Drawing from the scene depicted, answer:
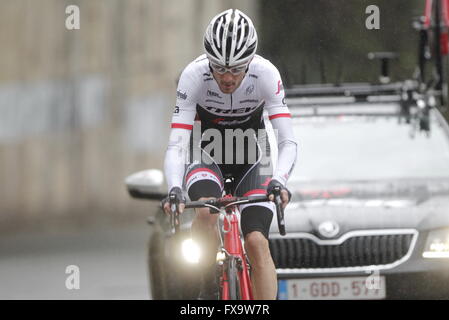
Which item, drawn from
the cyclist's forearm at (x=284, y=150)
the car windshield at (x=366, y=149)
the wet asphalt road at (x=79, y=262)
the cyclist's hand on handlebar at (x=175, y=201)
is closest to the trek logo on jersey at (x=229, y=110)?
the cyclist's forearm at (x=284, y=150)

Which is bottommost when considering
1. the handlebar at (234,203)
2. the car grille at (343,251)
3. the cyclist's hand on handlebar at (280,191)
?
the car grille at (343,251)

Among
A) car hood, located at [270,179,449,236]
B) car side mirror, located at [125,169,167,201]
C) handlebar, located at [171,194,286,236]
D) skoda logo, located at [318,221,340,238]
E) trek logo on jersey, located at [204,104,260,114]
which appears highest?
trek logo on jersey, located at [204,104,260,114]

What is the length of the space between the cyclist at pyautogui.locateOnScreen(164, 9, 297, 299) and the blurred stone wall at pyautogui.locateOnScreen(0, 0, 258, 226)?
10876 millimetres

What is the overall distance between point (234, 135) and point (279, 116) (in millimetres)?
390

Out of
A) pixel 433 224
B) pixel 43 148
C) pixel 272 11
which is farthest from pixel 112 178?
pixel 433 224

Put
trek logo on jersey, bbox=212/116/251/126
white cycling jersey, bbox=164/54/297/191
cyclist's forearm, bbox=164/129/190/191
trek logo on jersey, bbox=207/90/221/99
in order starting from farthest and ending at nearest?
trek logo on jersey, bbox=212/116/251/126 → trek logo on jersey, bbox=207/90/221/99 → white cycling jersey, bbox=164/54/297/191 → cyclist's forearm, bbox=164/129/190/191

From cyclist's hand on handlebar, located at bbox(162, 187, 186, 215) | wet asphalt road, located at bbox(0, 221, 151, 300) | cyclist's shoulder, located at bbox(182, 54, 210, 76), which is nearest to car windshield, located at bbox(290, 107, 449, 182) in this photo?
cyclist's shoulder, located at bbox(182, 54, 210, 76)

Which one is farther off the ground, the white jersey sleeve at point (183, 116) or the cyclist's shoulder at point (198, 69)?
the cyclist's shoulder at point (198, 69)

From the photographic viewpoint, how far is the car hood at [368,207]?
8.45 meters

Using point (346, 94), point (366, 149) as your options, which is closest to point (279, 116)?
point (366, 149)

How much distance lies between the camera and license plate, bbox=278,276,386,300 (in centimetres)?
830

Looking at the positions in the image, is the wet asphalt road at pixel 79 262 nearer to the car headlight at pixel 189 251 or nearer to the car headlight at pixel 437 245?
the car headlight at pixel 189 251

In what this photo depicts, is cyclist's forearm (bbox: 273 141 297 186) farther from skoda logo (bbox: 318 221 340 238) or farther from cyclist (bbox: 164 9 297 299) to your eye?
skoda logo (bbox: 318 221 340 238)

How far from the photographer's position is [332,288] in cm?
833
